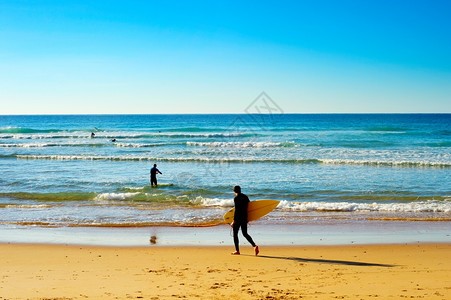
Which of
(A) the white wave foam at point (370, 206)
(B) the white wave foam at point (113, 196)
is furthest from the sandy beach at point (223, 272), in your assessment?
(B) the white wave foam at point (113, 196)

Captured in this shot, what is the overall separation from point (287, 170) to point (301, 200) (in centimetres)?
721

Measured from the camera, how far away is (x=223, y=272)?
735cm

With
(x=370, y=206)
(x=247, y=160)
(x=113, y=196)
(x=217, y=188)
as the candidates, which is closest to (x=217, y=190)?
(x=217, y=188)

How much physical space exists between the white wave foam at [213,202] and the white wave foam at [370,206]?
74.9 inches

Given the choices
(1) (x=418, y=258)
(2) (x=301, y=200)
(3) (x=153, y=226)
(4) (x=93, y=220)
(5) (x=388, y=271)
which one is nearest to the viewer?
(5) (x=388, y=271)

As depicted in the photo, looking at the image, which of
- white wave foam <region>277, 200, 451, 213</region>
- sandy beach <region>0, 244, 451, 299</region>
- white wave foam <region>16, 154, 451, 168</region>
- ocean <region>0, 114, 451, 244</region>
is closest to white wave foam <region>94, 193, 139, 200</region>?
ocean <region>0, 114, 451, 244</region>

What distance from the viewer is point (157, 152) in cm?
3312

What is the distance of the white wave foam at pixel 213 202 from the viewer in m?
14.8

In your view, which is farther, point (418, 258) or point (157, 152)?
point (157, 152)

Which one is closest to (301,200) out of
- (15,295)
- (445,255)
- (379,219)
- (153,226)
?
(379,219)

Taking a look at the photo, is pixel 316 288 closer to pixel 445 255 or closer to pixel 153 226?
pixel 445 255

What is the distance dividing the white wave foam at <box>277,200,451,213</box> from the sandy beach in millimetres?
4505

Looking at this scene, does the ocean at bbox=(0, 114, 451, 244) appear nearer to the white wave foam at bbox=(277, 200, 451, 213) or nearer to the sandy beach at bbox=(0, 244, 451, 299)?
the white wave foam at bbox=(277, 200, 451, 213)

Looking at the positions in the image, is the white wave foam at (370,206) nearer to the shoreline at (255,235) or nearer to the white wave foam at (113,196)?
the shoreline at (255,235)
